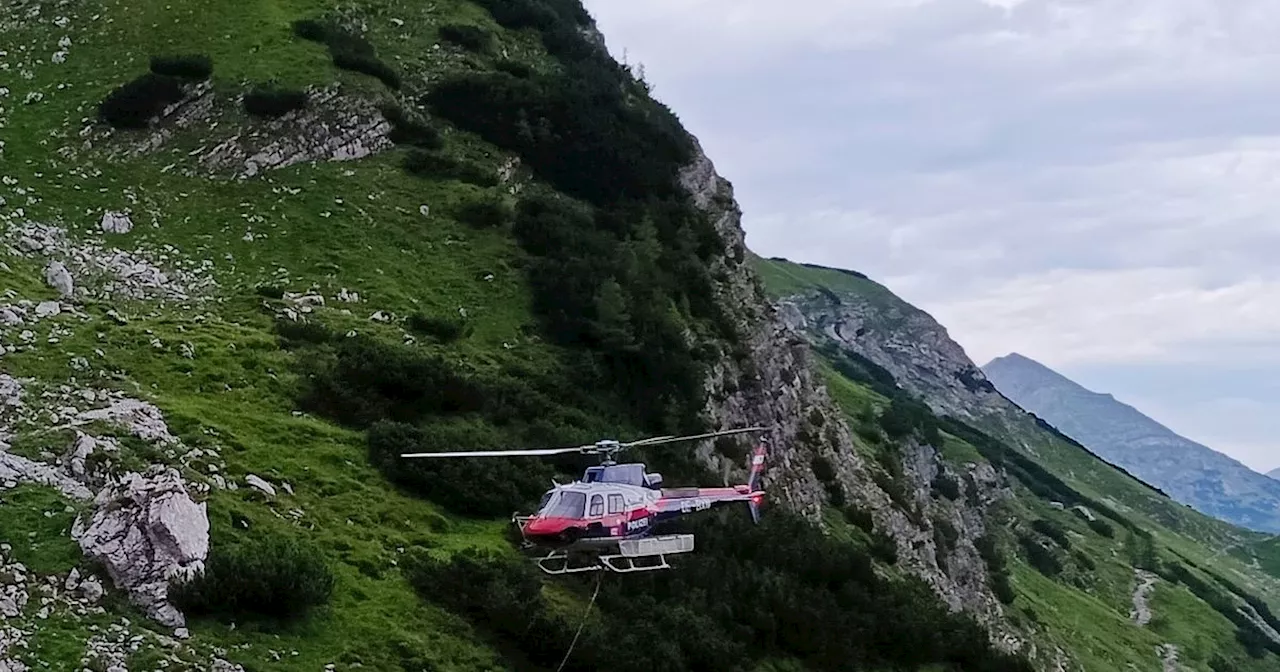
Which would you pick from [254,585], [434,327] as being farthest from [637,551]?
[434,327]

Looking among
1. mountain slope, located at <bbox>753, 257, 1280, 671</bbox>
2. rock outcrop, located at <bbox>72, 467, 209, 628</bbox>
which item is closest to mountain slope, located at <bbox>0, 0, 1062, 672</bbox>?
rock outcrop, located at <bbox>72, 467, 209, 628</bbox>

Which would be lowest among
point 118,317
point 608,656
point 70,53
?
point 608,656

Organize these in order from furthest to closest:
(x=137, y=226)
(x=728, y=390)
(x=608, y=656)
→ 1. (x=728, y=390)
2. (x=137, y=226)
3. (x=608, y=656)

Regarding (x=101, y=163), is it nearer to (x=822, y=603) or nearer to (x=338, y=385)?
(x=338, y=385)

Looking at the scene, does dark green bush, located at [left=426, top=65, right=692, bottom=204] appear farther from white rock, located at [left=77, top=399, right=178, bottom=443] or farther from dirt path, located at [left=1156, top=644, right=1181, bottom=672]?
dirt path, located at [left=1156, top=644, right=1181, bottom=672]

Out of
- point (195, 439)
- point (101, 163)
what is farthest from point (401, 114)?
point (195, 439)

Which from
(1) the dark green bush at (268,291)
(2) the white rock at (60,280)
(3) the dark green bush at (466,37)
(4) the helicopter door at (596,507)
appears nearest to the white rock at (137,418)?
(2) the white rock at (60,280)
